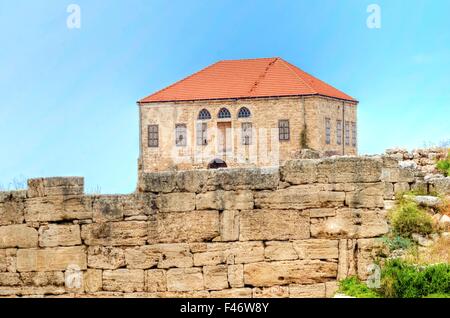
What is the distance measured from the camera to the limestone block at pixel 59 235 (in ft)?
49.5

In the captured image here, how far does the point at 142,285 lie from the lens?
14719 millimetres

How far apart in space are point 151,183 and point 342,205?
2809 millimetres

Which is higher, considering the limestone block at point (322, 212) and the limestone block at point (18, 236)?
the limestone block at point (322, 212)

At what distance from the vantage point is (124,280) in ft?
48.6

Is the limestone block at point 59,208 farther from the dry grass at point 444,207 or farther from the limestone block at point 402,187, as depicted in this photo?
the dry grass at point 444,207

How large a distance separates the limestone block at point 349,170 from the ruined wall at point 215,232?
14 millimetres

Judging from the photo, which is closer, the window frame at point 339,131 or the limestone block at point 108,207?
the limestone block at point 108,207

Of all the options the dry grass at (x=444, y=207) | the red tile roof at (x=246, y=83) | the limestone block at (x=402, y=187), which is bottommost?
the dry grass at (x=444, y=207)

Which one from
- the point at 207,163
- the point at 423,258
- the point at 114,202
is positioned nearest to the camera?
the point at 423,258

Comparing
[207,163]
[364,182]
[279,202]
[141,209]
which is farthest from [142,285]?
[207,163]

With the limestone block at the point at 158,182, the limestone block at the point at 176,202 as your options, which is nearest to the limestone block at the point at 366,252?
the limestone block at the point at 176,202

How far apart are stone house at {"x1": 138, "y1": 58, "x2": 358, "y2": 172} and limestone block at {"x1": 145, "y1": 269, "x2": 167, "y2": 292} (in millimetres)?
42433

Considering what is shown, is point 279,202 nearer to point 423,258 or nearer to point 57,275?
point 423,258

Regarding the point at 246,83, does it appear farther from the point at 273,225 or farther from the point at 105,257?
the point at 273,225
